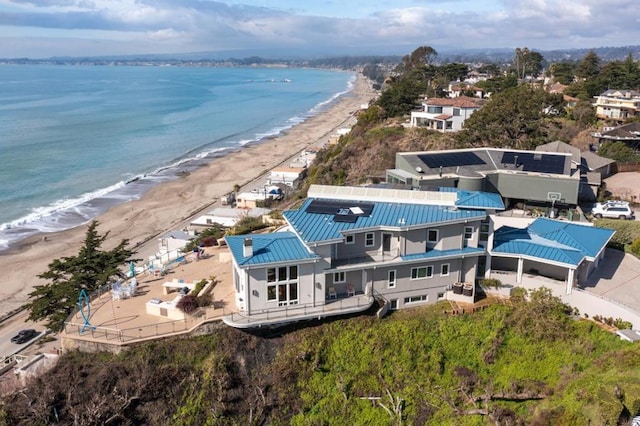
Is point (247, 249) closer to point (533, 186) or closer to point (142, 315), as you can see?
point (142, 315)

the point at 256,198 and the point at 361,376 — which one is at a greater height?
the point at 361,376

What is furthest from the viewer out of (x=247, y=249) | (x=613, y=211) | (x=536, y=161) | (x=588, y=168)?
(x=588, y=168)

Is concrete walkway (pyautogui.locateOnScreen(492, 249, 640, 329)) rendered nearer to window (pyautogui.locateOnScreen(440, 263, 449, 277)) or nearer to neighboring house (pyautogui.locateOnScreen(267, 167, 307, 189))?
window (pyautogui.locateOnScreen(440, 263, 449, 277))

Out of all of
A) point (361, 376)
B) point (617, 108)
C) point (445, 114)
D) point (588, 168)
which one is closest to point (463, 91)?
point (445, 114)

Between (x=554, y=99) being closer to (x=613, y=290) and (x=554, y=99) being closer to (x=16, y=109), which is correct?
(x=613, y=290)

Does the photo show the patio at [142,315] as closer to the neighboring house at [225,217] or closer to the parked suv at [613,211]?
the neighboring house at [225,217]

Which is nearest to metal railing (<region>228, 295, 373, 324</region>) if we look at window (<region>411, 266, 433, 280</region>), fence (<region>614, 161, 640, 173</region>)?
window (<region>411, 266, 433, 280</region>)

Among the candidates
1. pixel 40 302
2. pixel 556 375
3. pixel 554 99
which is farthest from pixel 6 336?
pixel 554 99
